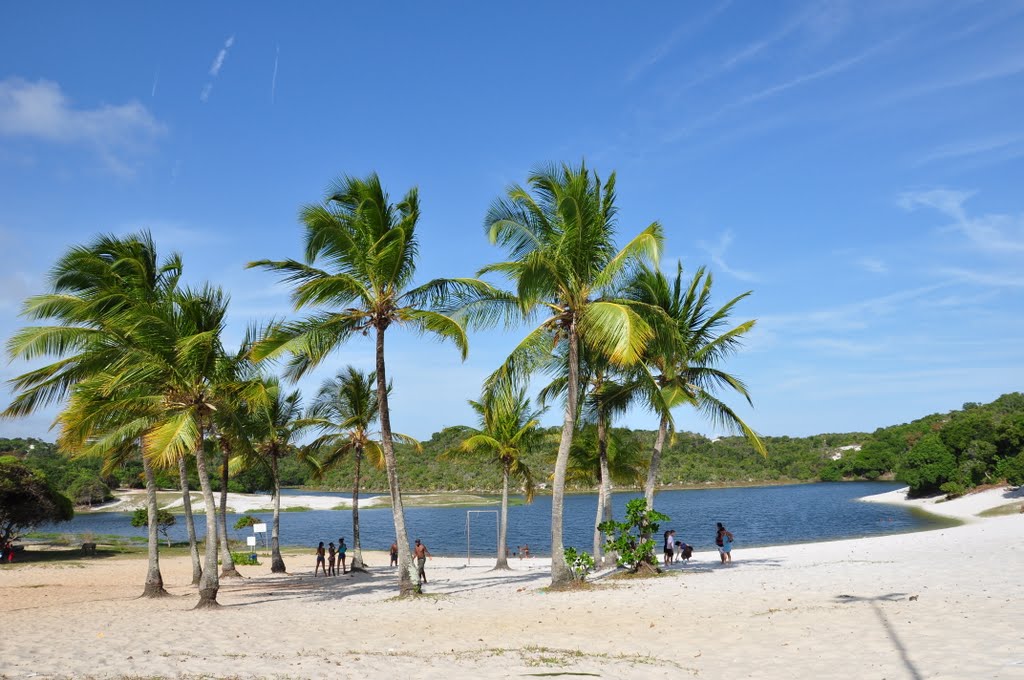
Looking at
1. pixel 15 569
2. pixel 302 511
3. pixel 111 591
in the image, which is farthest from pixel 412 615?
pixel 302 511

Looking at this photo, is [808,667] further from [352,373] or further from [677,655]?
[352,373]

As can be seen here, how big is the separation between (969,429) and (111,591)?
73124 millimetres

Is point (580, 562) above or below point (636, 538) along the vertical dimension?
below

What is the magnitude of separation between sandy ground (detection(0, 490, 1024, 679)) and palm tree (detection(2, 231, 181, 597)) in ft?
16.2

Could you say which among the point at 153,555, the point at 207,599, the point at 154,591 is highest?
the point at 153,555

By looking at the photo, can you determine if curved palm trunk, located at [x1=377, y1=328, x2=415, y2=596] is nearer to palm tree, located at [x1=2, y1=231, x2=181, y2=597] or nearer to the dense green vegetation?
palm tree, located at [x1=2, y1=231, x2=181, y2=597]

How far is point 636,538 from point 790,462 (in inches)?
5630

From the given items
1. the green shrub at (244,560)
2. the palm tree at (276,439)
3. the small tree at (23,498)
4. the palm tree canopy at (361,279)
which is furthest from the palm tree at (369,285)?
the small tree at (23,498)

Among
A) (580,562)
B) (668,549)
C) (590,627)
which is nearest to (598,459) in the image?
(668,549)

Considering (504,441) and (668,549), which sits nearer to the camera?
(668,549)

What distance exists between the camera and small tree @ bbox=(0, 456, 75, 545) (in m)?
37.0

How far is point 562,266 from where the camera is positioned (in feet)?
61.1

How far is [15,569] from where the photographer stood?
32406mm

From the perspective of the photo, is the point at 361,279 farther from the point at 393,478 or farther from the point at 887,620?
the point at 887,620
